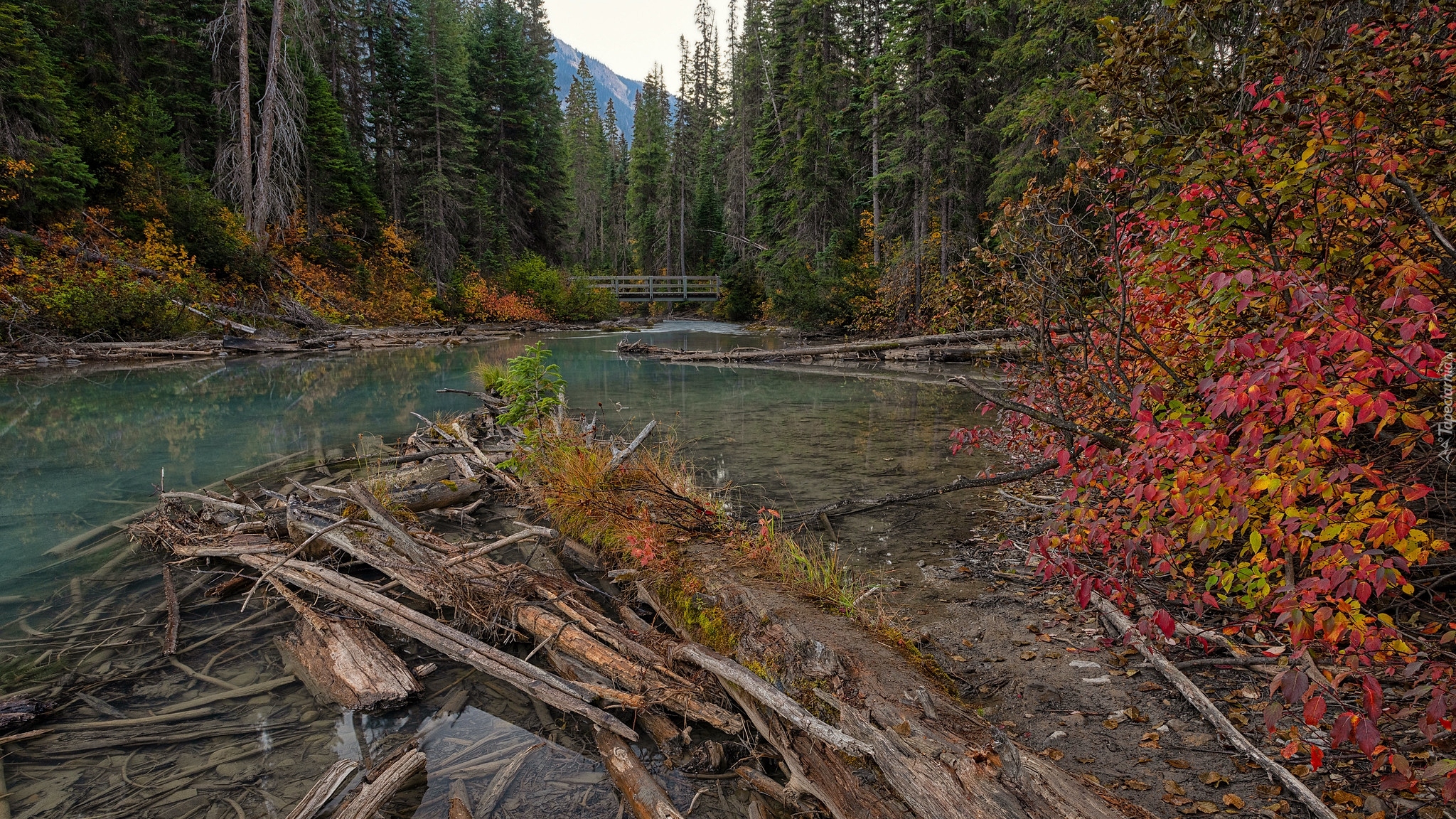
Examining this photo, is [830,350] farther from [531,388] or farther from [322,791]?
[322,791]

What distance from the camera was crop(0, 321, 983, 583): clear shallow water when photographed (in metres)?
7.80

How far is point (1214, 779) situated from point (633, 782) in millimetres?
2578

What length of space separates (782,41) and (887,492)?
122 feet

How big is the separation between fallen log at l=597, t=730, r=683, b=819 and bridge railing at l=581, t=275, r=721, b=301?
43.7 m

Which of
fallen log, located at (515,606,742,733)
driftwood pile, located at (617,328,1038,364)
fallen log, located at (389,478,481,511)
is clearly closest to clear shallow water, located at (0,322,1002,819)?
fallen log, located at (515,606,742,733)

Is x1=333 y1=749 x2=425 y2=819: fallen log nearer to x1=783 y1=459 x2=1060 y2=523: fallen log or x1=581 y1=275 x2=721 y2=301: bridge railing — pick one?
x1=783 y1=459 x2=1060 y2=523: fallen log

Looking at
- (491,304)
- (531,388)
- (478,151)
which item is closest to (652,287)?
(491,304)

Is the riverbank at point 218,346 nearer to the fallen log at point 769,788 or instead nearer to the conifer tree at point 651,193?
the fallen log at point 769,788

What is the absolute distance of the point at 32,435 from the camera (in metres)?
10.6

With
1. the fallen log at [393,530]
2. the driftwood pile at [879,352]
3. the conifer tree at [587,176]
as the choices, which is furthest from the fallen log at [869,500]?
the conifer tree at [587,176]

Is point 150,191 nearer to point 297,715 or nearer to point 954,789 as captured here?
point 297,715

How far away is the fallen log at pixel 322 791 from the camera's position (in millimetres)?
2883

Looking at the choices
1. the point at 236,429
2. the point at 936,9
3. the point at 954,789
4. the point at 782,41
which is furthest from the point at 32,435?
the point at 782,41

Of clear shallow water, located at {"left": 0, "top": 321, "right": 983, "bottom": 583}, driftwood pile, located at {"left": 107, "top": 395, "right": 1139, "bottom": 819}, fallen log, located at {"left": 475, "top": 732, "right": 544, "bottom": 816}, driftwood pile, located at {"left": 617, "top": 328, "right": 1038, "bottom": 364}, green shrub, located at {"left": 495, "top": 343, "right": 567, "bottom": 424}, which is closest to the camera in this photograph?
driftwood pile, located at {"left": 107, "top": 395, "right": 1139, "bottom": 819}
